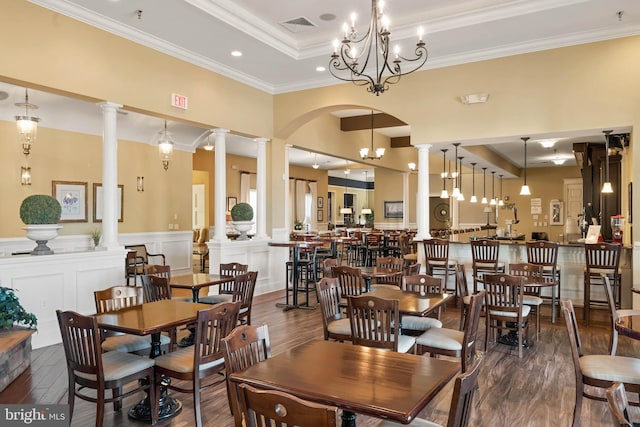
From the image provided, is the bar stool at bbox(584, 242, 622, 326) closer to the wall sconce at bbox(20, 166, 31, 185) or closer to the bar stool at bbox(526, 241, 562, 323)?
the bar stool at bbox(526, 241, 562, 323)

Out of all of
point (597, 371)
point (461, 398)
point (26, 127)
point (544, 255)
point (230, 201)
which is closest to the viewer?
point (461, 398)

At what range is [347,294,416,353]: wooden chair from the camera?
325 cm

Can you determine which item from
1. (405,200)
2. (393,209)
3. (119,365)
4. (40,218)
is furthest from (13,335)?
(393,209)

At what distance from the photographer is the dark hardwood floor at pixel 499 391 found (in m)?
3.23

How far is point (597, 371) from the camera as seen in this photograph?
9.48 ft

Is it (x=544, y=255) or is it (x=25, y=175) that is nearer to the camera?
(x=544, y=255)

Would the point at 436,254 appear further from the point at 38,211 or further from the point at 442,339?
the point at 38,211

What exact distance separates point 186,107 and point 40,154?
3106 mm

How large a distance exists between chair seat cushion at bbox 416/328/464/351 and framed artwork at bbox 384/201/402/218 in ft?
40.6

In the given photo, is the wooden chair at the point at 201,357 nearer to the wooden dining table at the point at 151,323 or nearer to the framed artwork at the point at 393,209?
the wooden dining table at the point at 151,323

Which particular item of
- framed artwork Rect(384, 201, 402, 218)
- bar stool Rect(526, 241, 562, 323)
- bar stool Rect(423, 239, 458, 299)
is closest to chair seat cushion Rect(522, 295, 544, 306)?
bar stool Rect(526, 241, 562, 323)

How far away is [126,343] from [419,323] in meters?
2.48

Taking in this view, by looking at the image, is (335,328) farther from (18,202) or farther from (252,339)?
(18,202)

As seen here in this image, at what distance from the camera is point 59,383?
388cm
